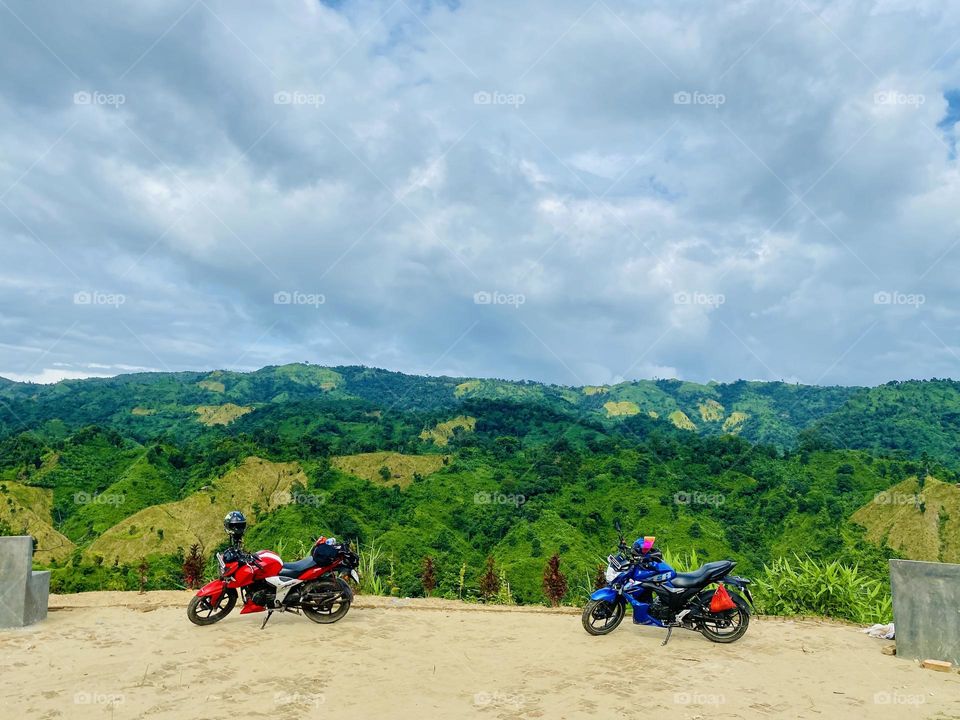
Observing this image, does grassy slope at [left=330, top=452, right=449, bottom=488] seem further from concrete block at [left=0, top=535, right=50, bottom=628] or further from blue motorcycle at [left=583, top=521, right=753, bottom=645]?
blue motorcycle at [left=583, top=521, right=753, bottom=645]

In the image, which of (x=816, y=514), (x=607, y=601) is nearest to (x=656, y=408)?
(x=816, y=514)

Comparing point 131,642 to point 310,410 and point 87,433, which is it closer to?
point 87,433

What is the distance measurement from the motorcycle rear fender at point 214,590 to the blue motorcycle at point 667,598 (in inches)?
184

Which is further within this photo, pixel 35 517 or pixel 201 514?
pixel 201 514

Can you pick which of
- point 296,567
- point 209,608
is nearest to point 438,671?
point 296,567

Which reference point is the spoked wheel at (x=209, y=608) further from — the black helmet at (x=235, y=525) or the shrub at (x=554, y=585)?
the shrub at (x=554, y=585)

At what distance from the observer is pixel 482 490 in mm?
79625

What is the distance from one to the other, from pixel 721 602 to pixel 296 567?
5410 mm

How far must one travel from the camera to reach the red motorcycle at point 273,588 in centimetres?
837

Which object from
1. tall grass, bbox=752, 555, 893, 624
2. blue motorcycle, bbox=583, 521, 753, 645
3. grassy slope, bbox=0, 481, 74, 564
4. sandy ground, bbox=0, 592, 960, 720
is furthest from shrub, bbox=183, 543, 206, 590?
grassy slope, bbox=0, 481, 74, 564

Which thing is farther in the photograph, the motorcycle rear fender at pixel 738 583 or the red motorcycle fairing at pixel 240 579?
the red motorcycle fairing at pixel 240 579

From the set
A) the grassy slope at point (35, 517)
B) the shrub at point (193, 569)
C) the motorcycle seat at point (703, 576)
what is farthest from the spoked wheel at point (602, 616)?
the grassy slope at point (35, 517)

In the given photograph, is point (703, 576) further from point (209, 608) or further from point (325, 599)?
point (209, 608)

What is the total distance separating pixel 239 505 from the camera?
240 feet
